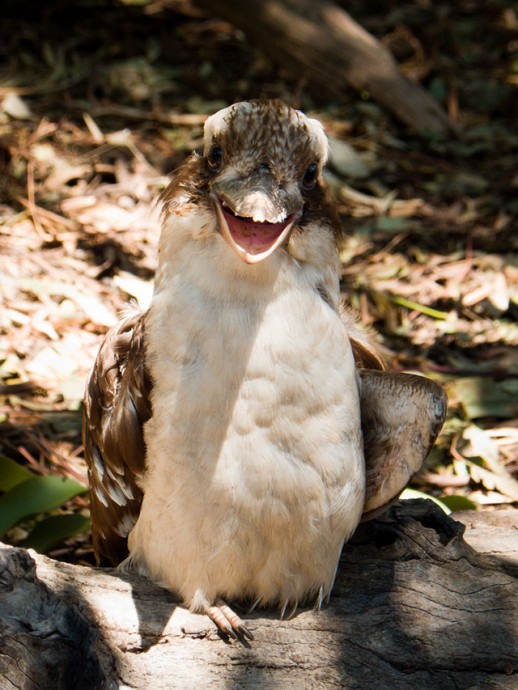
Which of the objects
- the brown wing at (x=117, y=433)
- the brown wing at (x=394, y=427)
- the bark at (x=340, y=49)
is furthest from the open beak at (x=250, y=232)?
the bark at (x=340, y=49)

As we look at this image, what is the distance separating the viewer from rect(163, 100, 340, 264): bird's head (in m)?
2.96

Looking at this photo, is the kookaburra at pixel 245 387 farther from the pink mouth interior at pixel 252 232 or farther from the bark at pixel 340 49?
the bark at pixel 340 49

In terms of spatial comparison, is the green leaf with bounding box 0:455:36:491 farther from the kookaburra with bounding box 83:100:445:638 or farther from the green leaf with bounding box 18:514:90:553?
the kookaburra with bounding box 83:100:445:638

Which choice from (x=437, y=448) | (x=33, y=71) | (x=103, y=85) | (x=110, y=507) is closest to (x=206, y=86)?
(x=103, y=85)

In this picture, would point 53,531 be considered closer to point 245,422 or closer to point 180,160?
point 245,422

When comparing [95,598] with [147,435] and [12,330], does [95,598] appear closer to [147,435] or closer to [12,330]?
[147,435]

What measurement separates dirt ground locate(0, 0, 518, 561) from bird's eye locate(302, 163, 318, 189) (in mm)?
1230

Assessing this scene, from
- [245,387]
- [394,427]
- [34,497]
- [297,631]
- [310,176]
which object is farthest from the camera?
[34,497]

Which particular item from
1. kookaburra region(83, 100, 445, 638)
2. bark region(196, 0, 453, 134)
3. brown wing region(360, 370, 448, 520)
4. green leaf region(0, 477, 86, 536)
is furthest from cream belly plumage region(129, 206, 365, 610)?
bark region(196, 0, 453, 134)

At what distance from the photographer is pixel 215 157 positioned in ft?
10.4

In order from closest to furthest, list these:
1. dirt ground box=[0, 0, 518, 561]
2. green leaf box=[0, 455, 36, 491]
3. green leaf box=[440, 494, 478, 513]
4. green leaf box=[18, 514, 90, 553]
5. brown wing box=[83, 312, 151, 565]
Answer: brown wing box=[83, 312, 151, 565]
green leaf box=[18, 514, 90, 553]
green leaf box=[0, 455, 36, 491]
green leaf box=[440, 494, 478, 513]
dirt ground box=[0, 0, 518, 561]

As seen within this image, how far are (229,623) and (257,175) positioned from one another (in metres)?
1.44

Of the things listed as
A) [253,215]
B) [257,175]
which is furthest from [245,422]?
[257,175]

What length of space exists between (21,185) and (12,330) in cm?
152
